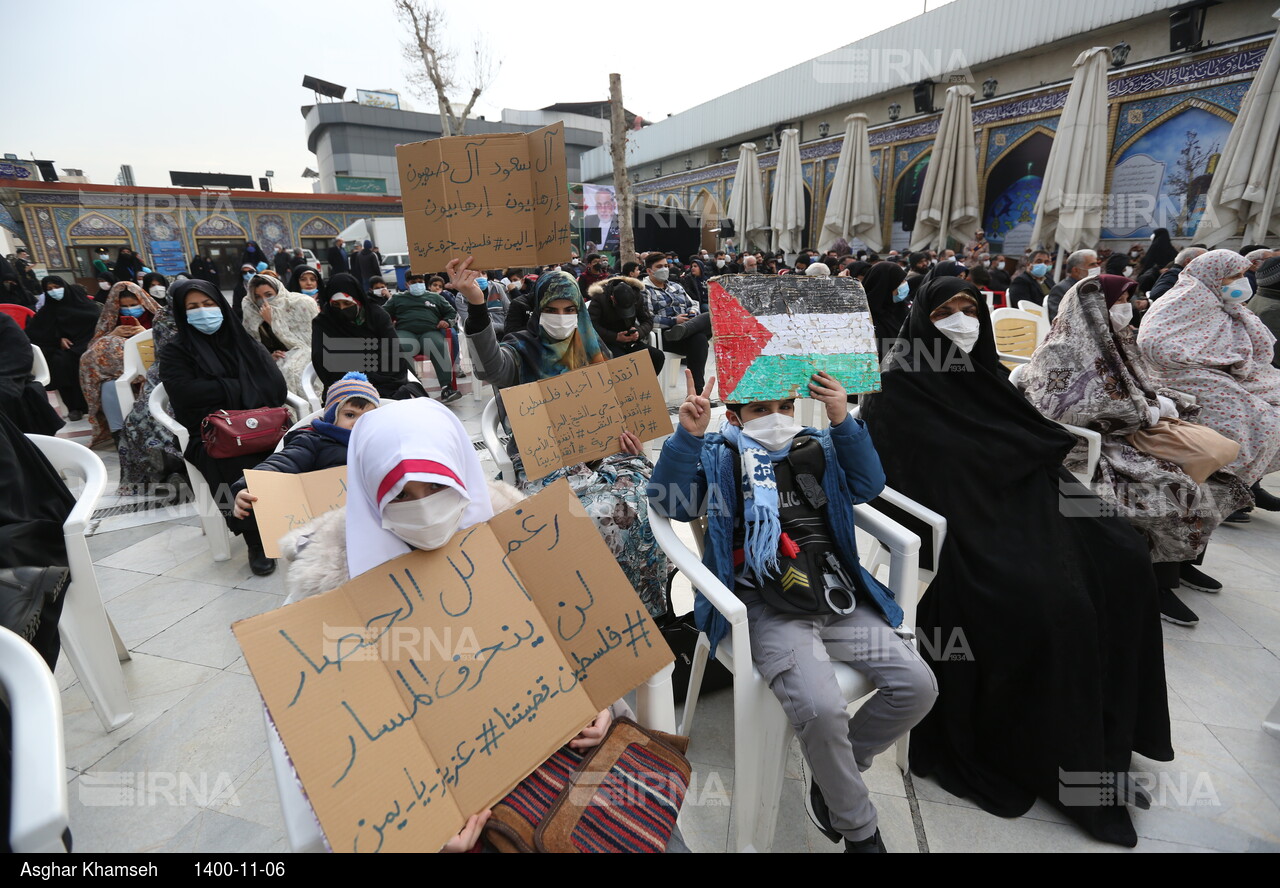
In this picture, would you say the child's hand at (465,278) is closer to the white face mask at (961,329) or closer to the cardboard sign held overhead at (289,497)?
the cardboard sign held overhead at (289,497)

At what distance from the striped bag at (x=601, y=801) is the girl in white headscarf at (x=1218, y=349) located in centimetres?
363

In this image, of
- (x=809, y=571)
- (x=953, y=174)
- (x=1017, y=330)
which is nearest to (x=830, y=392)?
(x=809, y=571)

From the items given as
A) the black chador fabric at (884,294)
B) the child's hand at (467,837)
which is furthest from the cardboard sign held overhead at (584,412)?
the black chador fabric at (884,294)

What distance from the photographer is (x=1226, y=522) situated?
11.9 feet

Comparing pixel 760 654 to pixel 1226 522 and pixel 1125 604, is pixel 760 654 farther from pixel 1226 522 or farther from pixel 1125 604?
pixel 1226 522

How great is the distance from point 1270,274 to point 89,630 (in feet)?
25.6

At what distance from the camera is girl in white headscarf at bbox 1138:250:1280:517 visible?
3.06 meters

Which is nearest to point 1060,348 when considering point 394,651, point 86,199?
point 394,651

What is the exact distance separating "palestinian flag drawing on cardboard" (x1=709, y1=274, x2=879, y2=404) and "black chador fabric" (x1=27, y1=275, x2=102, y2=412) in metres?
8.12

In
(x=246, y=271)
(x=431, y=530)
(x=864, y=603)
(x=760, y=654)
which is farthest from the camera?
(x=246, y=271)

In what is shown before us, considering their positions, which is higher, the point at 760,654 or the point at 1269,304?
the point at 1269,304

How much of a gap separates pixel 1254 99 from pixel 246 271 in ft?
44.7

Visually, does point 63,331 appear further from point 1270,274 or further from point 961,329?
point 1270,274

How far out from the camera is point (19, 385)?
4.38 metres
